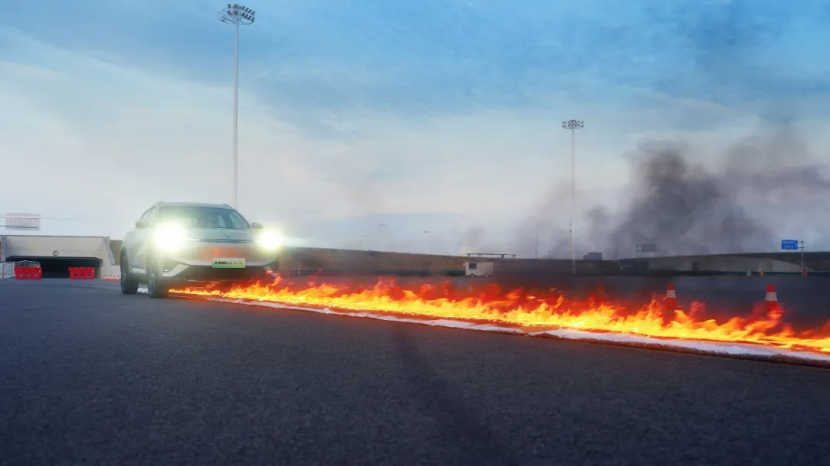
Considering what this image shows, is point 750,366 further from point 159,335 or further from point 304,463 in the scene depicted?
point 159,335

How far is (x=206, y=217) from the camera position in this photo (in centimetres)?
1384

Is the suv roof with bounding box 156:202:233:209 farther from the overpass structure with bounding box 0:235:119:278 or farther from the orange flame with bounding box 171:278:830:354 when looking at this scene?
the overpass structure with bounding box 0:235:119:278

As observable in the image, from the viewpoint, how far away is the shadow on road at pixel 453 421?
9.47 feet

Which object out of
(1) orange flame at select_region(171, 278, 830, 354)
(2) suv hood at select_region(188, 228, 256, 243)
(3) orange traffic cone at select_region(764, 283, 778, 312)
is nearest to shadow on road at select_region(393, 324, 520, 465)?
(1) orange flame at select_region(171, 278, 830, 354)

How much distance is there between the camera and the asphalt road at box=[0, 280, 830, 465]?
295 centimetres

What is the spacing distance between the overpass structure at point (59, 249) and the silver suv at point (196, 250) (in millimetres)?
40776

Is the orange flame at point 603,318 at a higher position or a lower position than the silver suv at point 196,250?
lower

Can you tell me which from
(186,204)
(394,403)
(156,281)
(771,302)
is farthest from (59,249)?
(394,403)

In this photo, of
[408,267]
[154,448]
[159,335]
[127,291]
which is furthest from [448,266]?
[154,448]

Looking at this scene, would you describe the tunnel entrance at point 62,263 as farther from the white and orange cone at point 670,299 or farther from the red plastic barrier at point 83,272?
the white and orange cone at point 670,299

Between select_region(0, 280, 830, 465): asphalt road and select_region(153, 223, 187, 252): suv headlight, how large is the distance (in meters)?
5.43

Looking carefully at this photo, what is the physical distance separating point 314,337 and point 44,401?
10.4 feet

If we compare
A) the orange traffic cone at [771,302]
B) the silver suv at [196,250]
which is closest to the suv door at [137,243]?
the silver suv at [196,250]

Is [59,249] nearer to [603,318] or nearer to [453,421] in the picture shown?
[603,318]
